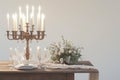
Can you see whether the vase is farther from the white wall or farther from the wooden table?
the white wall

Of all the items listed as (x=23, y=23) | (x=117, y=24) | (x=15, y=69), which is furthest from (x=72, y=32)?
(x=15, y=69)

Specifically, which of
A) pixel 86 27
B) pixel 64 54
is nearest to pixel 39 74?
pixel 64 54

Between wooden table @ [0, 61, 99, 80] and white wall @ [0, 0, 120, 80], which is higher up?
white wall @ [0, 0, 120, 80]

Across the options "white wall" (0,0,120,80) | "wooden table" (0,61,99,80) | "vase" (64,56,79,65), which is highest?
"white wall" (0,0,120,80)

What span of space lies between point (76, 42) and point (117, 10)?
0.80m

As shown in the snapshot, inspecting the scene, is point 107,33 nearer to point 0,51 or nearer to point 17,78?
point 0,51

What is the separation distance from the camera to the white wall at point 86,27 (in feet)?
13.8

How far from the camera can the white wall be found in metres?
4.20

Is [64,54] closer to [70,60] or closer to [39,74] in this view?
[70,60]

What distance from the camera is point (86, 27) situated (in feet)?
14.1

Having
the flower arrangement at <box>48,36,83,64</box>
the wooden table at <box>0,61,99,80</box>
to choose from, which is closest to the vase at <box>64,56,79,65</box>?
the flower arrangement at <box>48,36,83,64</box>

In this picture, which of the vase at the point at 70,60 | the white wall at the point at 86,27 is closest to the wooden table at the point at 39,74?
the vase at the point at 70,60

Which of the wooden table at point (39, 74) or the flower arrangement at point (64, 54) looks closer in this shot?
the wooden table at point (39, 74)

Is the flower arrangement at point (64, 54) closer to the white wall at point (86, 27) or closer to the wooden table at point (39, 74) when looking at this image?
the wooden table at point (39, 74)
